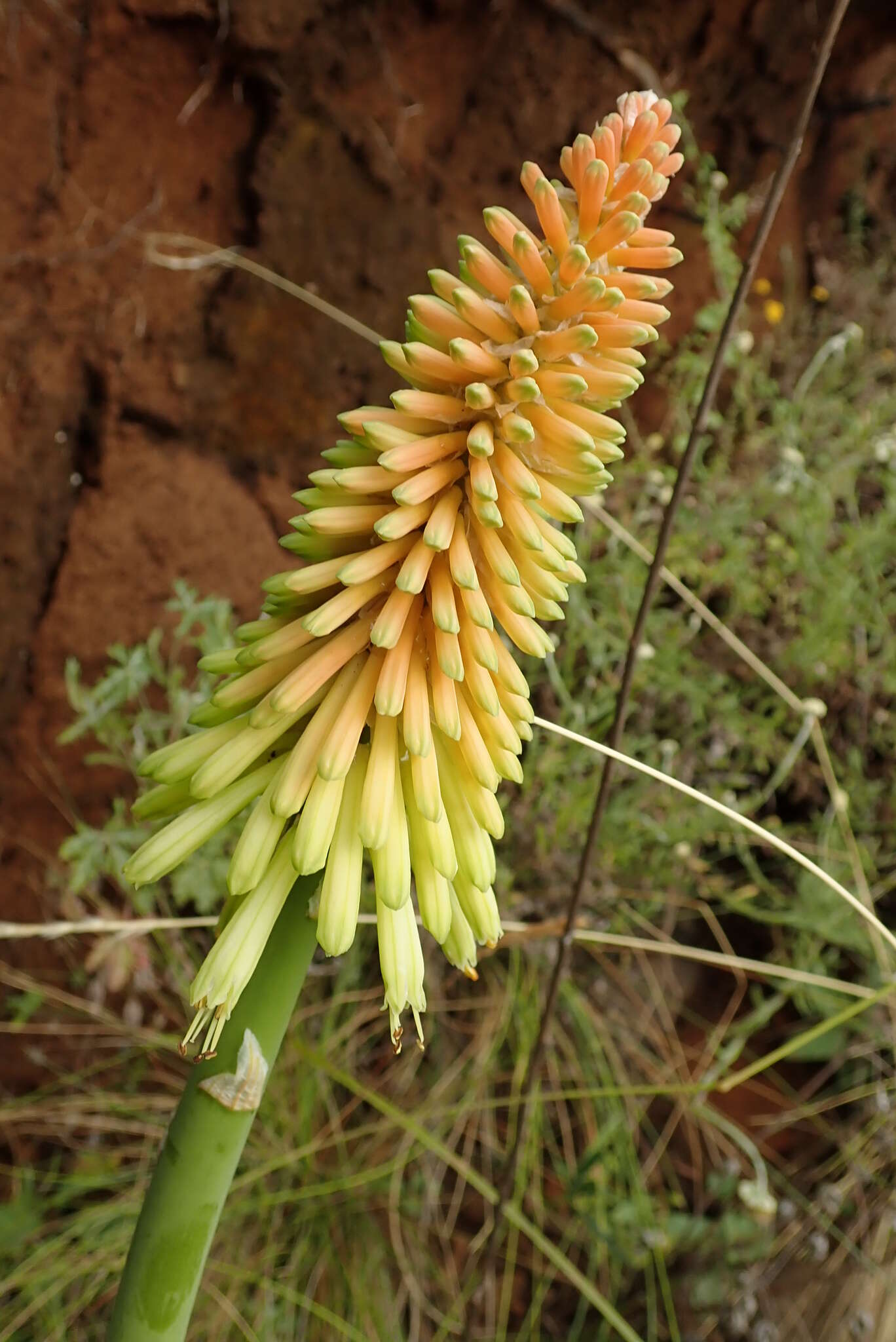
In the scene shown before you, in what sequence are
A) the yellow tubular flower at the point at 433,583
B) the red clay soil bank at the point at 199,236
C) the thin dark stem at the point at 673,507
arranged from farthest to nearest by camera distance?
1. the red clay soil bank at the point at 199,236
2. the thin dark stem at the point at 673,507
3. the yellow tubular flower at the point at 433,583

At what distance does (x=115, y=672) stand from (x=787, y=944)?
1893 mm

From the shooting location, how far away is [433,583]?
0.90 meters

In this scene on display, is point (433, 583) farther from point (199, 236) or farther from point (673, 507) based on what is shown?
point (199, 236)

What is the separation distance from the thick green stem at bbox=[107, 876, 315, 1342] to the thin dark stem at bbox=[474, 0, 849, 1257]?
57cm

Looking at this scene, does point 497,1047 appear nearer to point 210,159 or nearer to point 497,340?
point 497,340

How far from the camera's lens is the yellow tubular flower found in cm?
85

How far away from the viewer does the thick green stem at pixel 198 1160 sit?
86cm

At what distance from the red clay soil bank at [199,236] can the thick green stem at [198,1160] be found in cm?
163

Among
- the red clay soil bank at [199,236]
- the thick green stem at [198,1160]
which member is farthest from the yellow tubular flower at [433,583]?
the red clay soil bank at [199,236]

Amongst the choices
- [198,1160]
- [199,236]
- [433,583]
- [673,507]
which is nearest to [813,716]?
[673,507]

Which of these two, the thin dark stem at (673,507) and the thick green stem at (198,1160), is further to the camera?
the thin dark stem at (673,507)

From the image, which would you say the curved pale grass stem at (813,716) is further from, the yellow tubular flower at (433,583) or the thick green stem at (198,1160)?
the thick green stem at (198,1160)

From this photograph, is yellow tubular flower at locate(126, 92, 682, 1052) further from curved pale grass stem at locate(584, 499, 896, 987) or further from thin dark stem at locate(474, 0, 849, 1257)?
curved pale grass stem at locate(584, 499, 896, 987)

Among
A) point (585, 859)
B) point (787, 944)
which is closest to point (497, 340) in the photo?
point (585, 859)
